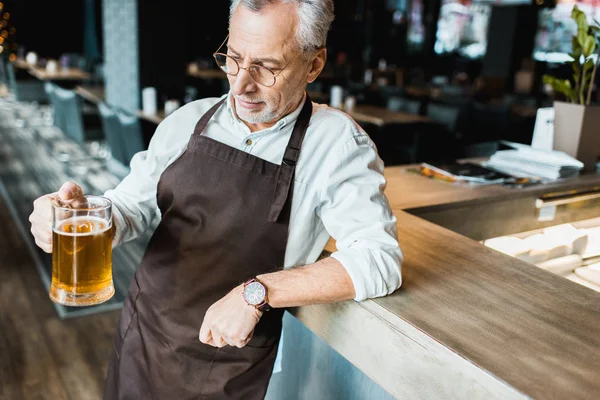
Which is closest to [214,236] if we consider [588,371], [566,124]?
[588,371]

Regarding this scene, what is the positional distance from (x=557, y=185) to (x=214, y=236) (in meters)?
1.51

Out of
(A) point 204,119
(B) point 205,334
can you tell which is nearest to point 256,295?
(B) point 205,334

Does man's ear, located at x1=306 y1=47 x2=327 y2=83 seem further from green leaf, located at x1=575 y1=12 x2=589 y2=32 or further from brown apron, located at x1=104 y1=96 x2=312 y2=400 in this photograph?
green leaf, located at x1=575 y1=12 x2=589 y2=32

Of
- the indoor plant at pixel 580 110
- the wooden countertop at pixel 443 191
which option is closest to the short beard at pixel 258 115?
the wooden countertop at pixel 443 191

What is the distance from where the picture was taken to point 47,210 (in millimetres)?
1291

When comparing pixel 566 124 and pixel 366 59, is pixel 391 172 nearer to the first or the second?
pixel 566 124

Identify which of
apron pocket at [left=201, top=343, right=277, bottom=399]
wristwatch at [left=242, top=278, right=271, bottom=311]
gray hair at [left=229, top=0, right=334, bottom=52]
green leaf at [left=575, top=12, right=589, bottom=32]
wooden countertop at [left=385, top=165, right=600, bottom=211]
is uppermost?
green leaf at [left=575, top=12, right=589, bottom=32]

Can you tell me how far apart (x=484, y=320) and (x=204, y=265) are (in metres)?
0.67

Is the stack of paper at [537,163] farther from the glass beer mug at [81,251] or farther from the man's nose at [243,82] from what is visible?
the glass beer mug at [81,251]

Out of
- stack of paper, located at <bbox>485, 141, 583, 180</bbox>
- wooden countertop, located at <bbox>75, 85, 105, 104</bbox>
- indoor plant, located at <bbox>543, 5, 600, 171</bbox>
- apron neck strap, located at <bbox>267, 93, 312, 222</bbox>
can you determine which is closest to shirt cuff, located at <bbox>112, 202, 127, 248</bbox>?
apron neck strap, located at <bbox>267, 93, 312, 222</bbox>

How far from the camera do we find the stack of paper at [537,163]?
237 cm

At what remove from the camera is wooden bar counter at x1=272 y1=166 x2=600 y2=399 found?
103 cm

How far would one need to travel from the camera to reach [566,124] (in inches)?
104

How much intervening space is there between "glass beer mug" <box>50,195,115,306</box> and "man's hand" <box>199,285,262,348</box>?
0.26 m
